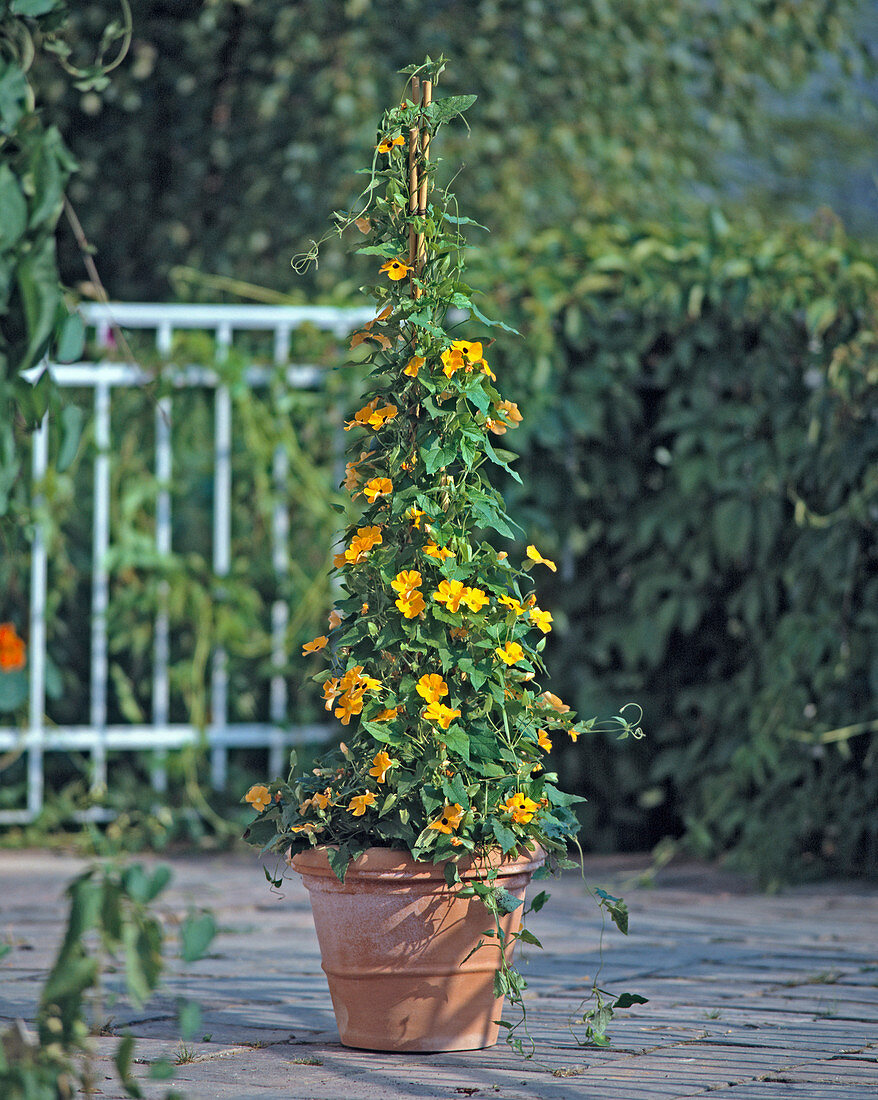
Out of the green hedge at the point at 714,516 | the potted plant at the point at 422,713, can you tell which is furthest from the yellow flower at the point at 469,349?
the green hedge at the point at 714,516

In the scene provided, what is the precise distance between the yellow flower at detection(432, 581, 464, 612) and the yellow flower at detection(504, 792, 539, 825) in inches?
12.5

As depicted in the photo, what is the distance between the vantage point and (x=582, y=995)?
2.72 metres

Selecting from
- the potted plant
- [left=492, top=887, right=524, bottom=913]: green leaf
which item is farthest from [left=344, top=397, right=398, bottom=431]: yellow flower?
Result: [left=492, top=887, right=524, bottom=913]: green leaf

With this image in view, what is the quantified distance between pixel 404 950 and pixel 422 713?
14.9 inches

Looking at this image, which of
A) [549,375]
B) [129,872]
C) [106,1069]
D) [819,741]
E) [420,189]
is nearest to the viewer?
[129,872]

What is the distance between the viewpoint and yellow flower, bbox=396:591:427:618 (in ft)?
7.40

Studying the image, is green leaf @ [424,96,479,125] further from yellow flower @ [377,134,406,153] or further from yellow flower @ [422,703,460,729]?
yellow flower @ [422,703,460,729]

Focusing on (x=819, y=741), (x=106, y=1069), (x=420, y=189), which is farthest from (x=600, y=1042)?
(x=819, y=741)

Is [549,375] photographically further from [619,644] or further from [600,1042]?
[600,1042]

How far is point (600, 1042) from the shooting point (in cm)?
228

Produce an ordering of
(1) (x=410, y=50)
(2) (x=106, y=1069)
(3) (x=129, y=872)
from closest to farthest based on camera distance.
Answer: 1. (3) (x=129, y=872)
2. (2) (x=106, y=1069)
3. (1) (x=410, y=50)

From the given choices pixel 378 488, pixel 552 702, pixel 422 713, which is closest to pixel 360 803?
pixel 422 713

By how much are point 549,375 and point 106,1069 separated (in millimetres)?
2658

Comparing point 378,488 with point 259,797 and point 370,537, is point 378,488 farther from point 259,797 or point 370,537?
point 259,797
